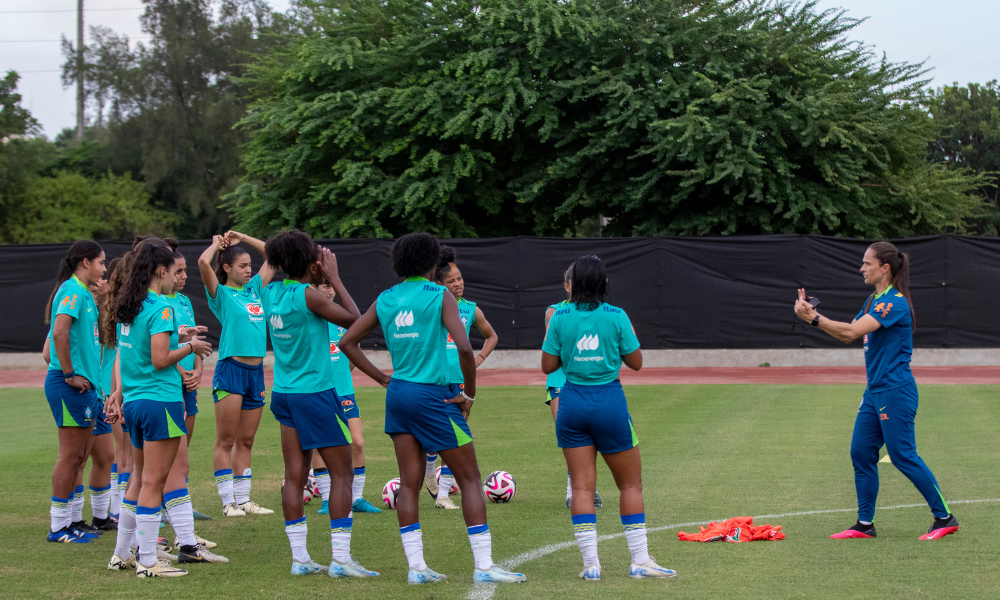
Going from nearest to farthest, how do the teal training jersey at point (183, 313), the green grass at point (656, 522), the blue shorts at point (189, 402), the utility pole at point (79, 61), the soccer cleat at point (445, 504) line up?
the green grass at point (656, 522) < the blue shorts at point (189, 402) < the teal training jersey at point (183, 313) < the soccer cleat at point (445, 504) < the utility pole at point (79, 61)

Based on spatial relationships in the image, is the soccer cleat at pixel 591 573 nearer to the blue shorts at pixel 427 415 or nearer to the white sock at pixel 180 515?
the blue shorts at pixel 427 415

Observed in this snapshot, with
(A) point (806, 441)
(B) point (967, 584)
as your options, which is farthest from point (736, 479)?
(B) point (967, 584)

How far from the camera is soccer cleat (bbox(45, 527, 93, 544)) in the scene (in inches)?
238

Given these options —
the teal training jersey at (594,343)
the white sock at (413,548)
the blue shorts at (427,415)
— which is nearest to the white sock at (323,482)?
the white sock at (413,548)

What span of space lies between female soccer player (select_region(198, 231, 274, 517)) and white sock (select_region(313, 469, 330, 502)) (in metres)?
0.44

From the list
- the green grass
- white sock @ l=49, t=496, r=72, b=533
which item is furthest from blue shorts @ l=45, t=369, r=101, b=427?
the green grass

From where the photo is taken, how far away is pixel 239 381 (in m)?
6.96

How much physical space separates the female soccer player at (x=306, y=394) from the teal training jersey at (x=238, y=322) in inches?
74.8

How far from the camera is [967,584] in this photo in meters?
4.65

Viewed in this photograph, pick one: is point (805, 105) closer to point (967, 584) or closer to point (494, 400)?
point (494, 400)

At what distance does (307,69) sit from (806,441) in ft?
55.6

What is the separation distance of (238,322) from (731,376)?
39.5 ft

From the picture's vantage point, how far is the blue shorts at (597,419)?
15.8 feet

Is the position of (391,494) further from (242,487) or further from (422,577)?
(422,577)
